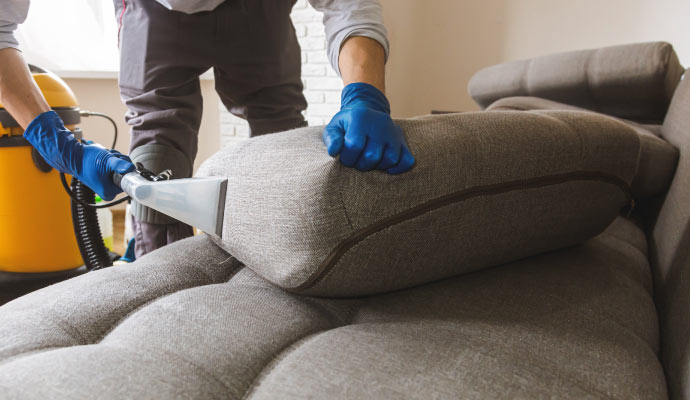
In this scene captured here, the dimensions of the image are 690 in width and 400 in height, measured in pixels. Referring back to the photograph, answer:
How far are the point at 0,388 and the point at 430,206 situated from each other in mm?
371

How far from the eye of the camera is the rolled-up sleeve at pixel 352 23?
36.0 inches

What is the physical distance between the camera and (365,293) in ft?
1.62

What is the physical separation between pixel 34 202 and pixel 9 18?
0.56m

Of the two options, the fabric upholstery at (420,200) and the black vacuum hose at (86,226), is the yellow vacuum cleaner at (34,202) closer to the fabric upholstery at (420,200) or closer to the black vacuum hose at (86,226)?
the black vacuum hose at (86,226)

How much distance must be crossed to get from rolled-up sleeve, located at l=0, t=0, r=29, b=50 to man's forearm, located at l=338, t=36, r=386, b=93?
0.72 meters

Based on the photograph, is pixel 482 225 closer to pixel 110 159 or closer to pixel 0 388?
pixel 0 388

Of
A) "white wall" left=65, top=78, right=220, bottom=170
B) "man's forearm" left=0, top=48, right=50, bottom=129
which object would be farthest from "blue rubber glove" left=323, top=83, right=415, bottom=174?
"white wall" left=65, top=78, right=220, bottom=170

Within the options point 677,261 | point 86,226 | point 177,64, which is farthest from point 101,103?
point 677,261

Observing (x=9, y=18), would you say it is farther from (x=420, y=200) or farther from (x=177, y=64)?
(x=420, y=200)

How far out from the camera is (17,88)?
0.98 m

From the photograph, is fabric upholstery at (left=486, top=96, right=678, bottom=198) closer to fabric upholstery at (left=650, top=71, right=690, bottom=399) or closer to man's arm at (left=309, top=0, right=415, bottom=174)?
fabric upholstery at (left=650, top=71, right=690, bottom=399)

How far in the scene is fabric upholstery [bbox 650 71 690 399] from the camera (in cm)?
43

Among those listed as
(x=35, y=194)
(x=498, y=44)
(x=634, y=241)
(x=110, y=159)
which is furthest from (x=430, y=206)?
(x=498, y=44)

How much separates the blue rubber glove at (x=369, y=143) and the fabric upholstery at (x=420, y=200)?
0.04 ft
